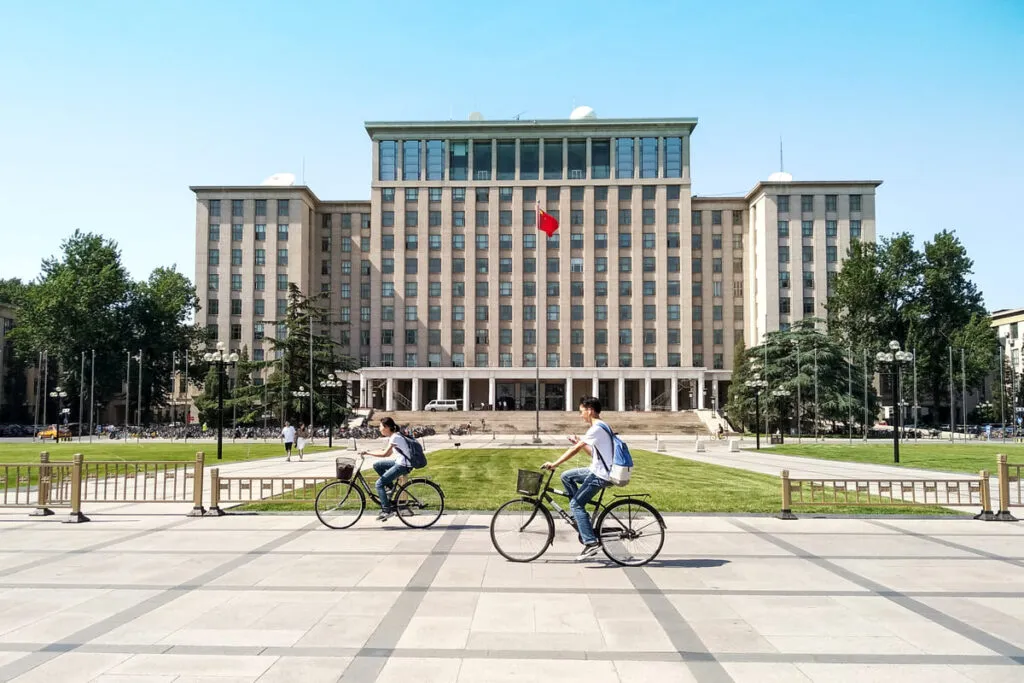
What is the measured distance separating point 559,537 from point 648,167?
280 feet

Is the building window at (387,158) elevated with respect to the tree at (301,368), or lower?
elevated

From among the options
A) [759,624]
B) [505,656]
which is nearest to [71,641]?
[505,656]

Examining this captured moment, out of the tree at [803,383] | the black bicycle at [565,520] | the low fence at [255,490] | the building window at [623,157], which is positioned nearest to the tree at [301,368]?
the tree at [803,383]

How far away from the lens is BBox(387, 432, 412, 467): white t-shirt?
12.4m

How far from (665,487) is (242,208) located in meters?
85.2

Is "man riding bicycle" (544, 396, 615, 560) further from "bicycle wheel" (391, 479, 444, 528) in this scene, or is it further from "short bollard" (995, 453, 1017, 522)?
"short bollard" (995, 453, 1017, 522)

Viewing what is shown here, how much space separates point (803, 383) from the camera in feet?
220

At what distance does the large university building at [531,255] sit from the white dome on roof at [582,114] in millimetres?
440

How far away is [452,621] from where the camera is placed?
7418mm

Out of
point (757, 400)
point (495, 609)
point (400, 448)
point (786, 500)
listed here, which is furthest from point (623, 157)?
point (495, 609)

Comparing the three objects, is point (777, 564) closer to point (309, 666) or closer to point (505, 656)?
point (505, 656)

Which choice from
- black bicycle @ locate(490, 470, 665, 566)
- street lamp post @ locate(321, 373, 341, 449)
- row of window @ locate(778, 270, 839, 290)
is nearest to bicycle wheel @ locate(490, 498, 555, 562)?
black bicycle @ locate(490, 470, 665, 566)

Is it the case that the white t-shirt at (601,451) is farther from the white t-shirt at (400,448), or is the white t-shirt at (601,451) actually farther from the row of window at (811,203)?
the row of window at (811,203)

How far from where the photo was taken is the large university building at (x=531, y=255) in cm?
9144
